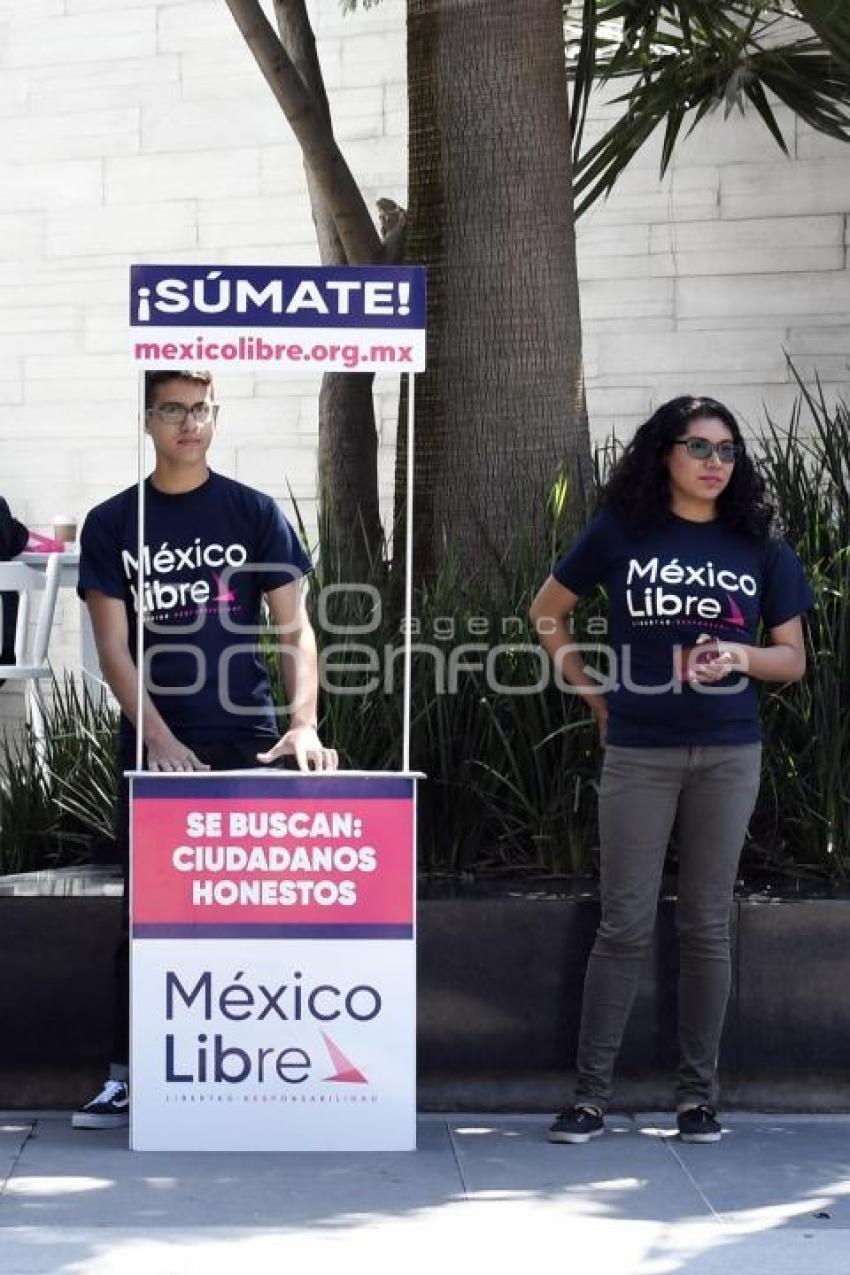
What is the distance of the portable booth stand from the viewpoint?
5.12m

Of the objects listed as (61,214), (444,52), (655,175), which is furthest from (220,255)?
(444,52)

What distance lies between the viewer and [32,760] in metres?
6.65

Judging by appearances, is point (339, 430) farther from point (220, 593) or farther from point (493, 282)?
point (220, 593)

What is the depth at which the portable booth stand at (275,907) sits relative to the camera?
512 cm

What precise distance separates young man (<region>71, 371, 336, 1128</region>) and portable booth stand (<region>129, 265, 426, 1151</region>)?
95 mm

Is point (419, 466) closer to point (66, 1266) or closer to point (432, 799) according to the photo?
point (432, 799)

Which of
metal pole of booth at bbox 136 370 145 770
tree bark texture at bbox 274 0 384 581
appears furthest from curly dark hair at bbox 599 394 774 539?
tree bark texture at bbox 274 0 384 581

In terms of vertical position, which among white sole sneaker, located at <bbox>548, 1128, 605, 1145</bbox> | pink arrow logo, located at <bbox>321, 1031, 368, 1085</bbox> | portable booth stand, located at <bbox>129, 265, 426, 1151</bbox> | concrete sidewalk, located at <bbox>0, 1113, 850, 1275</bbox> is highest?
portable booth stand, located at <bbox>129, 265, 426, 1151</bbox>

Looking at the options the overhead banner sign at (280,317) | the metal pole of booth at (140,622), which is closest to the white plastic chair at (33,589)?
the metal pole of booth at (140,622)

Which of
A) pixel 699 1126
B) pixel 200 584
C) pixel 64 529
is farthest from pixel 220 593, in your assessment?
pixel 64 529

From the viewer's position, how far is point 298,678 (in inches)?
209

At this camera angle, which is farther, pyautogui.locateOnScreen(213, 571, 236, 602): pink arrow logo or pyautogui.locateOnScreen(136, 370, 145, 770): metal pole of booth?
pyautogui.locateOnScreen(213, 571, 236, 602): pink arrow logo

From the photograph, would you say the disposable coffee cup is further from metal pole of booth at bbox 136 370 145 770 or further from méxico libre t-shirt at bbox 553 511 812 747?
méxico libre t-shirt at bbox 553 511 812 747

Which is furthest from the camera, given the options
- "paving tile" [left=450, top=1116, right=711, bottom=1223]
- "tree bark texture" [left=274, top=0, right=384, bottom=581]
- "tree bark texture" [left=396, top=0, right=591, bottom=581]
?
"tree bark texture" [left=274, top=0, right=384, bottom=581]
